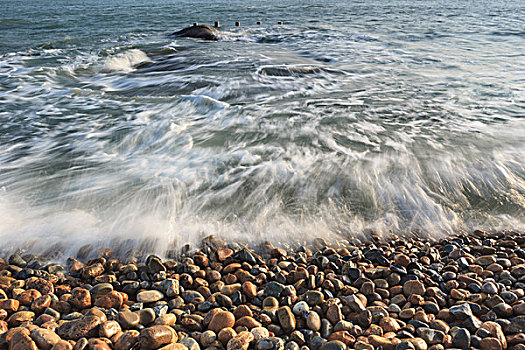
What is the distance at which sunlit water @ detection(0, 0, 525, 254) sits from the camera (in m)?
2.86

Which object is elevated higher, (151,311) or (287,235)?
(151,311)

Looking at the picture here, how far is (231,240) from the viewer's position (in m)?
2.62

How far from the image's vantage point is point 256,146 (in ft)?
13.8

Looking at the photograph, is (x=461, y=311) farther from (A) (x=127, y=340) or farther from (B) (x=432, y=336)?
(A) (x=127, y=340)

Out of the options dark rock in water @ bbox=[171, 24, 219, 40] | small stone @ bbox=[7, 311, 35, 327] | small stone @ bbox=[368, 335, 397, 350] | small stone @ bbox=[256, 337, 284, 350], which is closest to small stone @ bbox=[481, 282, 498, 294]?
small stone @ bbox=[368, 335, 397, 350]

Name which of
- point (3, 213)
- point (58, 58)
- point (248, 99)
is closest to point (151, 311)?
point (3, 213)

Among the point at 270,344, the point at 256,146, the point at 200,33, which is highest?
the point at 200,33

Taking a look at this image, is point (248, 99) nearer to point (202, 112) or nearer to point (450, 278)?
point (202, 112)

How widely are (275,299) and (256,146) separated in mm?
2475

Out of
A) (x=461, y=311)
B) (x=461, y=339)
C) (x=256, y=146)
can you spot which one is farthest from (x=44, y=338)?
(x=256, y=146)

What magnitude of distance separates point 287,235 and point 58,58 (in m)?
8.61

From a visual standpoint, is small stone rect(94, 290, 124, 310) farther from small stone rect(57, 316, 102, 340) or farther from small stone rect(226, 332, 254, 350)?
small stone rect(226, 332, 254, 350)

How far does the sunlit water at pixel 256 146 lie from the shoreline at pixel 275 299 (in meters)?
0.32

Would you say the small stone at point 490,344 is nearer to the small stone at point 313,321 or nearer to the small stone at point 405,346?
the small stone at point 405,346
